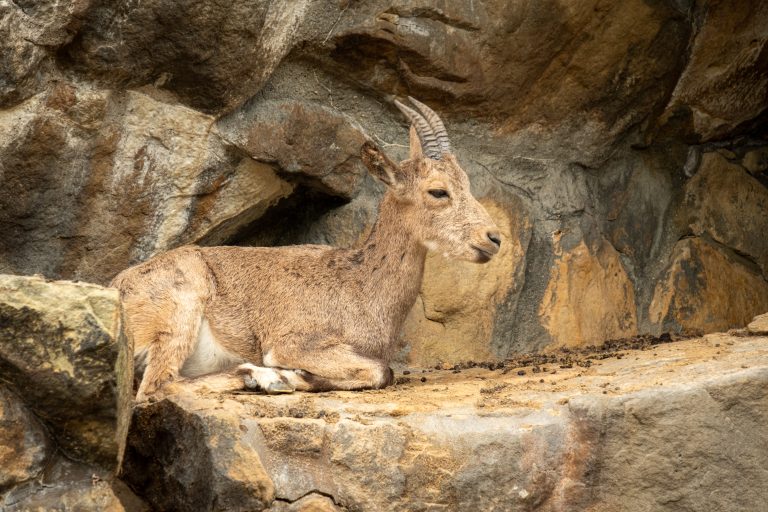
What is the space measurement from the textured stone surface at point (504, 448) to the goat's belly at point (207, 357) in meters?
1.45

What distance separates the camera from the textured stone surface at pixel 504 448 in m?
5.81

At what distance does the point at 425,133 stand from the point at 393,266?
3.19ft

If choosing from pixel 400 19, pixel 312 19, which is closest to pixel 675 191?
pixel 400 19

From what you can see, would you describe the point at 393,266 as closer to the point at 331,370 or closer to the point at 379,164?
the point at 379,164

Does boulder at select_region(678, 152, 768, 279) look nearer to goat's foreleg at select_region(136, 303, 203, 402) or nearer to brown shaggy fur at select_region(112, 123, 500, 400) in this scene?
brown shaggy fur at select_region(112, 123, 500, 400)

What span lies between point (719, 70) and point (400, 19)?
274 centimetres

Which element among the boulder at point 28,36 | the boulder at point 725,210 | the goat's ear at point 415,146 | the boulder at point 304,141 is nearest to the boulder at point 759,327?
the boulder at point 725,210

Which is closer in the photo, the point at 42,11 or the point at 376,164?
the point at 42,11

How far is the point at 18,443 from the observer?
5.10 m

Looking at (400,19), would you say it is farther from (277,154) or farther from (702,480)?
(702,480)

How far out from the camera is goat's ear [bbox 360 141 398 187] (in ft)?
26.2

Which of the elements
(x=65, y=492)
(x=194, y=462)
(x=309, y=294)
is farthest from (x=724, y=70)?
(x=65, y=492)

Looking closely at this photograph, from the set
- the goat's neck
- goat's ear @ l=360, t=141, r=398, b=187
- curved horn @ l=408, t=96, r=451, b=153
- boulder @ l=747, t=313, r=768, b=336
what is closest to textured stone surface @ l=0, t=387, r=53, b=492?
the goat's neck

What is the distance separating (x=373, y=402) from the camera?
657 centimetres
